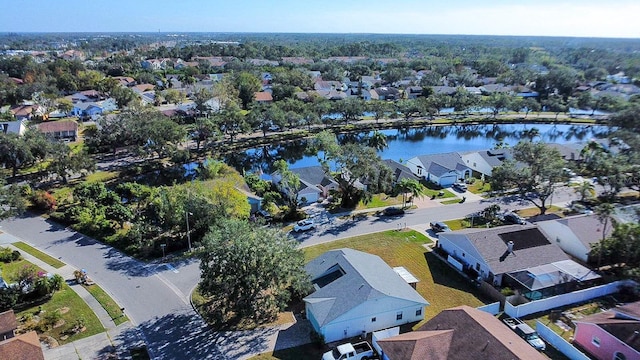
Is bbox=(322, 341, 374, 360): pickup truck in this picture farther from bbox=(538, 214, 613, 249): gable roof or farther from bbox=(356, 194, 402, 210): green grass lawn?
bbox=(356, 194, 402, 210): green grass lawn

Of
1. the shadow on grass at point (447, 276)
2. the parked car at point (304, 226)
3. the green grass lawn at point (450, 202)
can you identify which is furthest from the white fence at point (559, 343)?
the green grass lawn at point (450, 202)

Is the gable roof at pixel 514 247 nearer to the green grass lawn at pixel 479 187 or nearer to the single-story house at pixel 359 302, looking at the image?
the single-story house at pixel 359 302

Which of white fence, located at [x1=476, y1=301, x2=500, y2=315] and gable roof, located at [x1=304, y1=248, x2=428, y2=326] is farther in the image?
white fence, located at [x1=476, y1=301, x2=500, y2=315]

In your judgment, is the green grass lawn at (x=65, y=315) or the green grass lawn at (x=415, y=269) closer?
the green grass lawn at (x=415, y=269)

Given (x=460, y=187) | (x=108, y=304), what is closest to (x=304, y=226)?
(x=108, y=304)

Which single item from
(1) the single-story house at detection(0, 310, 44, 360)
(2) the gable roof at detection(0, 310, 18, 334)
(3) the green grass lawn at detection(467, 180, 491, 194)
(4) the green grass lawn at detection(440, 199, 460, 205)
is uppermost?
(1) the single-story house at detection(0, 310, 44, 360)

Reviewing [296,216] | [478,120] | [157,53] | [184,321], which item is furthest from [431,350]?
[157,53]

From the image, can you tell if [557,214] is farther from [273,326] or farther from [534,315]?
[273,326]

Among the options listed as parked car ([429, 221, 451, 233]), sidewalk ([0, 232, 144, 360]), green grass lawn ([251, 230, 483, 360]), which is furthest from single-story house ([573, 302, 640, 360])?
sidewalk ([0, 232, 144, 360])

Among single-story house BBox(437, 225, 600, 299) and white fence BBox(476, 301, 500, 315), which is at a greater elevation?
single-story house BBox(437, 225, 600, 299)
